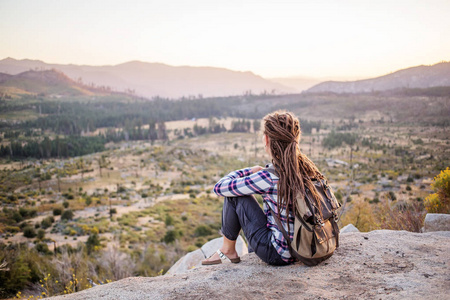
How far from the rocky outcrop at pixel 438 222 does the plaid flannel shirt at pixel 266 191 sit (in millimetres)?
3127

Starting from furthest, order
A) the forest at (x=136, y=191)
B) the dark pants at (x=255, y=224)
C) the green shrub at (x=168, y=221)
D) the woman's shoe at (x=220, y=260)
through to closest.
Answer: the green shrub at (x=168, y=221)
the forest at (x=136, y=191)
the woman's shoe at (x=220, y=260)
the dark pants at (x=255, y=224)

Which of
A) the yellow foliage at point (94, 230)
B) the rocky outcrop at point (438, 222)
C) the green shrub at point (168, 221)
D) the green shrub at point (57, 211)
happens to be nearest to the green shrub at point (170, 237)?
the green shrub at point (168, 221)

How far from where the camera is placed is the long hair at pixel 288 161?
258cm

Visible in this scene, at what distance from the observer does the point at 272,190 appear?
8.86ft

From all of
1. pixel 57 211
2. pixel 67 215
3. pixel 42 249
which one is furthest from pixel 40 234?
pixel 57 211

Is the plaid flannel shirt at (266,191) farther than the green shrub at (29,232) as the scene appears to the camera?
No

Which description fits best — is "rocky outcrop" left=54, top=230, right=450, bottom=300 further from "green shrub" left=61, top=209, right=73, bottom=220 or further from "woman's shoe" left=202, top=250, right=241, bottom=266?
"green shrub" left=61, top=209, right=73, bottom=220

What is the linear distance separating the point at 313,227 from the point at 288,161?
25.5 inches

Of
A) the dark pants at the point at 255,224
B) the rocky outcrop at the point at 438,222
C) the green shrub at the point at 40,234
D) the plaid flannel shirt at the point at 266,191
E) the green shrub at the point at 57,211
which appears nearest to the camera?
the plaid flannel shirt at the point at 266,191

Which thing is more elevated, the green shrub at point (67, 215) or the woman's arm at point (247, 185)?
the woman's arm at point (247, 185)

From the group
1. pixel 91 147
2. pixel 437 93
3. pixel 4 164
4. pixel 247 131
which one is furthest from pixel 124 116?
pixel 437 93

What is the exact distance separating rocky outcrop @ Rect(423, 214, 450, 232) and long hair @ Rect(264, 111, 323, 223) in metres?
3.22

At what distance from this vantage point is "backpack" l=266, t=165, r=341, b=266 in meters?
2.58

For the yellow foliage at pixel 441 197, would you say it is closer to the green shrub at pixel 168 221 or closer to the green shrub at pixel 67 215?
the green shrub at pixel 168 221
